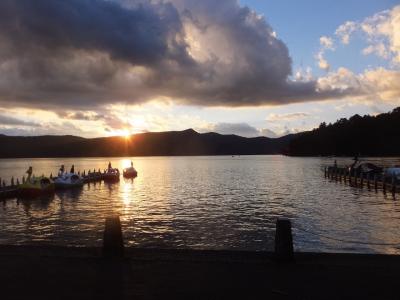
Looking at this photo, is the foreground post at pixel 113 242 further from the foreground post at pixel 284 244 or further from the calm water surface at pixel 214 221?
the calm water surface at pixel 214 221

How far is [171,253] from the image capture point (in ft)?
41.6

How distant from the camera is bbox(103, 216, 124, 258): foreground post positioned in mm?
12460

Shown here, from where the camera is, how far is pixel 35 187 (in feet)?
188

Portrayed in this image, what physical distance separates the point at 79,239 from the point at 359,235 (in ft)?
54.1

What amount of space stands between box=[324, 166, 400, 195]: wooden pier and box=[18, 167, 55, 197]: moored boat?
4271cm

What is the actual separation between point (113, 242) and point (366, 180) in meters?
57.1

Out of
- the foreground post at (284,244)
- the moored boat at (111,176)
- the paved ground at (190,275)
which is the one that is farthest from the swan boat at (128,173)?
the foreground post at (284,244)

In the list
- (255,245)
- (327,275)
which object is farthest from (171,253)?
(255,245)

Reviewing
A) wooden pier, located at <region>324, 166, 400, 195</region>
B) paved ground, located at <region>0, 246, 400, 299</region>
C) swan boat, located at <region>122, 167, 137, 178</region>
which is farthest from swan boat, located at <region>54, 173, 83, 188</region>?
paved ground, located at <region>0, 246, 400, 299</region>

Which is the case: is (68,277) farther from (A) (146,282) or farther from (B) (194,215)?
(B) (194,215)

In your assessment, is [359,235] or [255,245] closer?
[255,245]

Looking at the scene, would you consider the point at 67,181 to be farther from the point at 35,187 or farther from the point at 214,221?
the point at 214,221

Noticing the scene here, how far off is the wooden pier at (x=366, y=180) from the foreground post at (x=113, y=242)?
44223mm

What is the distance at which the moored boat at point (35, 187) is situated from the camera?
5562cm
